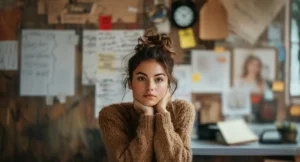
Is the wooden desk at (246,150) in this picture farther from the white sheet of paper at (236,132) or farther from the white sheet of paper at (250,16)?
the white sheet of paper at (250,16)

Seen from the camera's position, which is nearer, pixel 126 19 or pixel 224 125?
pixel 224 125

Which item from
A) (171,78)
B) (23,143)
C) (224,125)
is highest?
(171,78)

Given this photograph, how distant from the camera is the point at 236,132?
2314 millimetres

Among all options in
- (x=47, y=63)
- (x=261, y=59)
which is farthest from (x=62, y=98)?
(x=261, y=59)

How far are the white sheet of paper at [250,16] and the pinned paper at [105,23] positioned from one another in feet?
2.69

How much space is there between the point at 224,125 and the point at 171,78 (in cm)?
87

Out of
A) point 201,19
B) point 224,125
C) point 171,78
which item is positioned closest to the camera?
point 171,78

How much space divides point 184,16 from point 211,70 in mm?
428

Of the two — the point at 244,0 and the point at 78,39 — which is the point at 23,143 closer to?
the point at 78,39

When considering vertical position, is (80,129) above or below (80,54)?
below

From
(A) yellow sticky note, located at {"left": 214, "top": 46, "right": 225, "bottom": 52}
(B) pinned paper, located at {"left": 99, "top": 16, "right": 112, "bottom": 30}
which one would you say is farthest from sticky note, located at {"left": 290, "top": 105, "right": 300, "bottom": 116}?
(B) pinned paper, located at {"left": 99, "top": 16, "right": 112, "bottom": 30}

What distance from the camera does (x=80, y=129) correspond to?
2.58m

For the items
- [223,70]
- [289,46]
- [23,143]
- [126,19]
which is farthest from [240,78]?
[23,143]

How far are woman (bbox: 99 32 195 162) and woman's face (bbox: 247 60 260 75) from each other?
1081 mm
